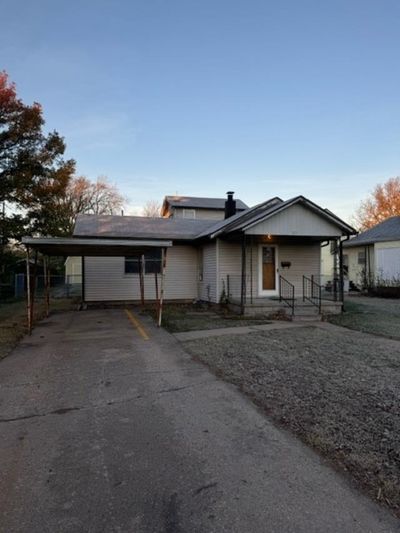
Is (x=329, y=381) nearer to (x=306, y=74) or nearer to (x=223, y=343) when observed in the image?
(x=223, y=343)

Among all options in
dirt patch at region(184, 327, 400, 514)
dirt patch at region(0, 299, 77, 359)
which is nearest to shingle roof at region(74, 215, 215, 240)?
dirt patch at region(0, 299, 77, 359)

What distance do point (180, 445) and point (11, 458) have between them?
1.48m

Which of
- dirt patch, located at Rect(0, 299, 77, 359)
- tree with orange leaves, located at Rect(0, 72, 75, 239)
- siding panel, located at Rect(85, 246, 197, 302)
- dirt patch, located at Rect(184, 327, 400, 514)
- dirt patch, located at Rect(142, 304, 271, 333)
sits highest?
tree with orange leaves, located at Rect(0, 72, 75, 239)

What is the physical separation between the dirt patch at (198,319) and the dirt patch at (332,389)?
1779mm

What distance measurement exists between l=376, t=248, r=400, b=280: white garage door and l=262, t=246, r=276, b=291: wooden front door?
945 centimetres

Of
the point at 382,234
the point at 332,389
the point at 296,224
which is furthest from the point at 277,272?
the point at 382,234

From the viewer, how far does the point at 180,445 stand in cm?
336

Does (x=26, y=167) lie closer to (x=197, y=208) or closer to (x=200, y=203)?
(x=197, y=208)

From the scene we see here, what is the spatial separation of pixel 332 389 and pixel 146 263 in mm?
12173

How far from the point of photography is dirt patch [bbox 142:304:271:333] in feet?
33.6

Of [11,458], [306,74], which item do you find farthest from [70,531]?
[306,74]

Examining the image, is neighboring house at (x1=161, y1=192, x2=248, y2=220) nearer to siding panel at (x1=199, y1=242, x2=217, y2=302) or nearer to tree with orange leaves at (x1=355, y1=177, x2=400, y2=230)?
siding panel at (x1=199, y1=242, x2=217, y2=302)

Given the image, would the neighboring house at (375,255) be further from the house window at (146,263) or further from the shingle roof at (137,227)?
the house window at (146,263)

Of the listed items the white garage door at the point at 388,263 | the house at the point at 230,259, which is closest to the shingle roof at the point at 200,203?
the white garage door at the point at 388,263
